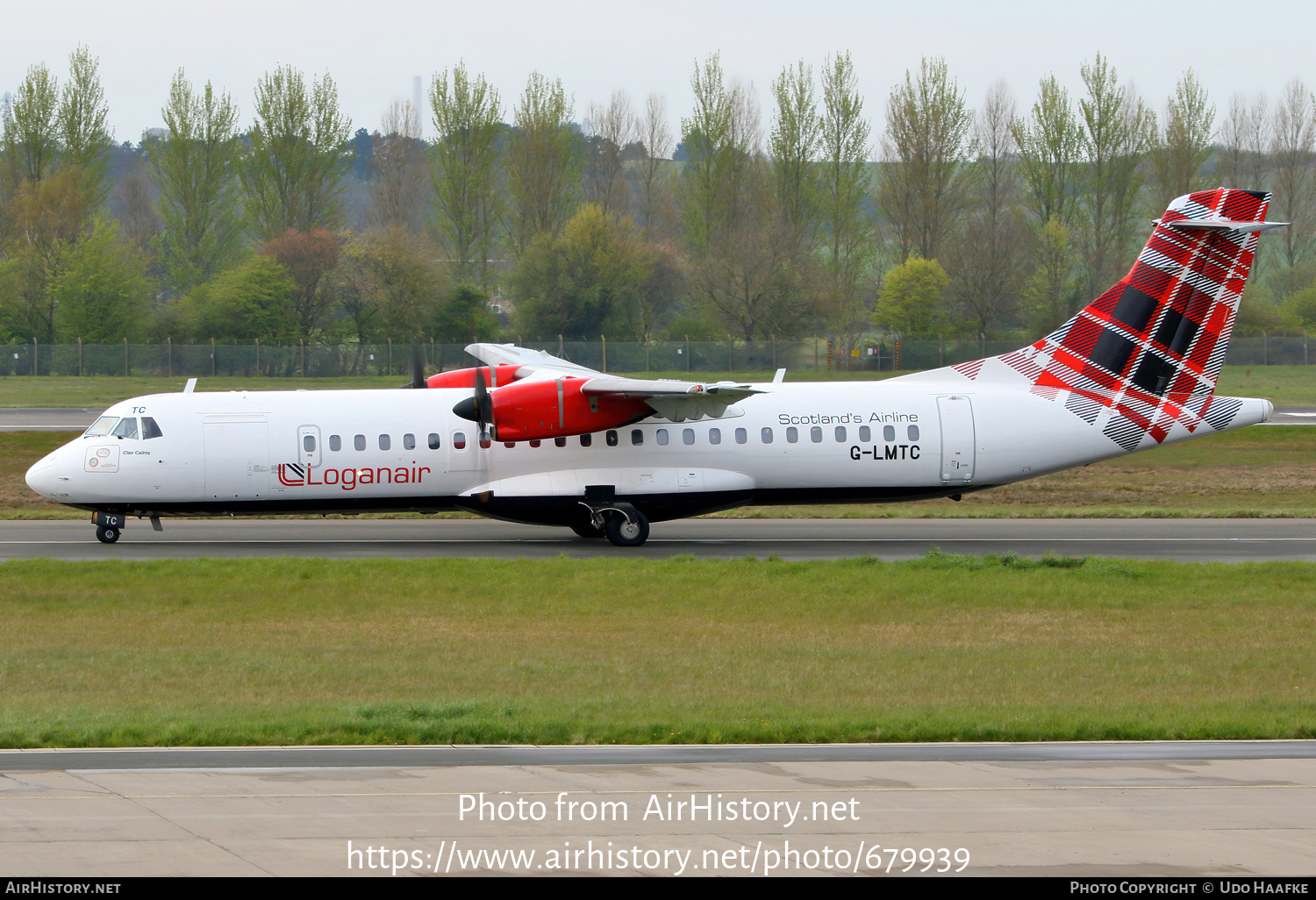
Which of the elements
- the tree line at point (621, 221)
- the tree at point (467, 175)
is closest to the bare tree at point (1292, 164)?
the tree line at point (621, 221)

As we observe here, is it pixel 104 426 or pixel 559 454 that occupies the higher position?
pixel 104 426

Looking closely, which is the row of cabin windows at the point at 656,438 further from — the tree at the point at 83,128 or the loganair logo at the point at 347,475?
the tree at the point at 83,128

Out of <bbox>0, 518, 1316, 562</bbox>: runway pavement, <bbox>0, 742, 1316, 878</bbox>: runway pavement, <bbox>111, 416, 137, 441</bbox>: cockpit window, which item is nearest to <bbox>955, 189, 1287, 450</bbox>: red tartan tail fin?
<bbox>0, 518, 1316, 562</bbox>: runway pavement

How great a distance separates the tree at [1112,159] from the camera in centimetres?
8912

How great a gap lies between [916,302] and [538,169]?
104 feet

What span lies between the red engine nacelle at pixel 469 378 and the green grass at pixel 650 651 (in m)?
6.44

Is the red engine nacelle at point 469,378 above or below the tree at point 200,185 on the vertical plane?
below

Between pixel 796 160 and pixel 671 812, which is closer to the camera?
pixel 671 812

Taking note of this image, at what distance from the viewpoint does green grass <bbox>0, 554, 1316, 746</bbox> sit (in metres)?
12.2

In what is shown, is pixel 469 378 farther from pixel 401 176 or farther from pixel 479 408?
pixel 401 176

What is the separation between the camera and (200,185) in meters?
91.6

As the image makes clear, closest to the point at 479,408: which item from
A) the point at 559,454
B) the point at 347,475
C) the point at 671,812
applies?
the point at 559,454

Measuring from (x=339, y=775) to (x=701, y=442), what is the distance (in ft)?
56.9

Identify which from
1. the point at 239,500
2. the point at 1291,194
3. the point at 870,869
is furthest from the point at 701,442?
the point at 1291,194
